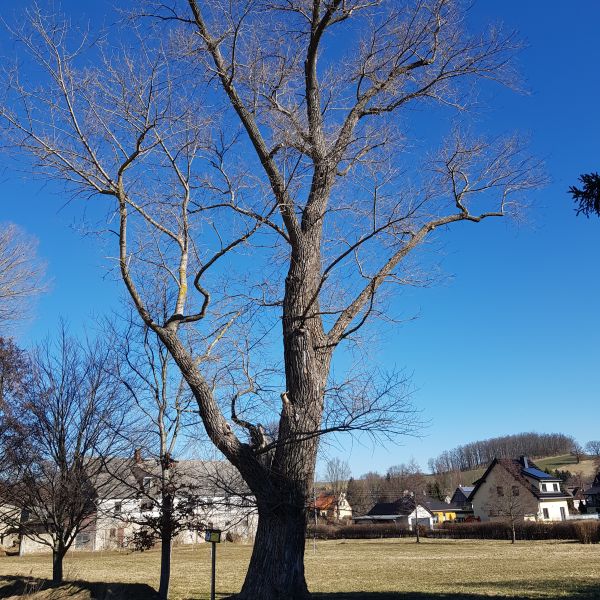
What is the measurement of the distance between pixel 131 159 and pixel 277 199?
157cm

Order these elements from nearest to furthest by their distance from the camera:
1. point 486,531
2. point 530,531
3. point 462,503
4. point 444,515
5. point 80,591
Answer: point 80,591 < point 530,531 < point 486,531 < point 444,515 < point 462,503

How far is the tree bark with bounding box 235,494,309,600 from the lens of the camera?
17.1 feet

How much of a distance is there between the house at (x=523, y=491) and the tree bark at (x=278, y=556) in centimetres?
4370

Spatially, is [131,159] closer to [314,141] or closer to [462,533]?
[314,141]

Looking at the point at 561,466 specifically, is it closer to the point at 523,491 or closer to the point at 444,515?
the point at 444,515

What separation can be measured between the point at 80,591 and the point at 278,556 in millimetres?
3953

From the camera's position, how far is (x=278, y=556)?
5320 mm

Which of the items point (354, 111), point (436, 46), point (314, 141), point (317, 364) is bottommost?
point (317, 364)

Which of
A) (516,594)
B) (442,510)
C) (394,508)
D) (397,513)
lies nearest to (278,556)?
(516,594)

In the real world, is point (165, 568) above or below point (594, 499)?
above

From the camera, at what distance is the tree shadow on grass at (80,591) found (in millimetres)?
7680

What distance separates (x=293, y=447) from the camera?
18.5 ft

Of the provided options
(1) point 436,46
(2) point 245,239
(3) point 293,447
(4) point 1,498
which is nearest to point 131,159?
(2) point 245,239

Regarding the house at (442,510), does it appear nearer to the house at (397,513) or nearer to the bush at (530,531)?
the house at (397,513)
